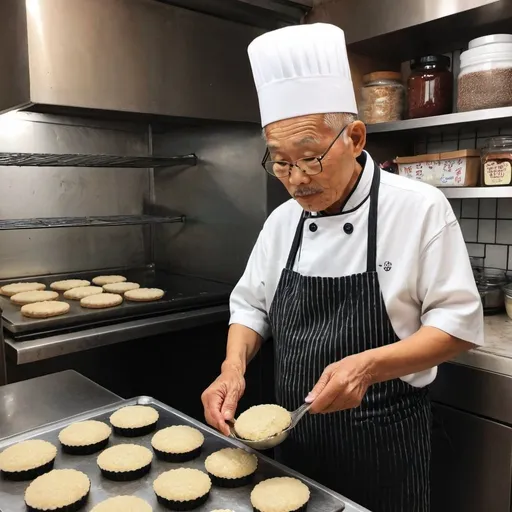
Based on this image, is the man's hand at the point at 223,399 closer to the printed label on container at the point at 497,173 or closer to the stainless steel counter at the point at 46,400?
the stainless steel counter at the point at 46,400

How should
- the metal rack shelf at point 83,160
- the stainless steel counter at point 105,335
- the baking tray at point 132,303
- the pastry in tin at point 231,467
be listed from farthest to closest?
1. the metal rack shelf at point 83,160
2. the baking tray at point 132,303
3. the stainless steel counter at point 105,335
4. the pastry in tin at point 231,467

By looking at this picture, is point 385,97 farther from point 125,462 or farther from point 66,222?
Answer: point 125,462

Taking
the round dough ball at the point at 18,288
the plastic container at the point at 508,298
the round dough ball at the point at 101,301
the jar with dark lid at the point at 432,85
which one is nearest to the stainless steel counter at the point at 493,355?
the plastic container at the point at 508,298

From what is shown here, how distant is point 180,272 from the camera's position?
2.79 metres

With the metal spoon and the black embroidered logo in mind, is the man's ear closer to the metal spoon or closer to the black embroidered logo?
the black embroidered logo

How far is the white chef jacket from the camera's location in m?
1.21

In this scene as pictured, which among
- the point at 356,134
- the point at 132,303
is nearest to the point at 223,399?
the point at 356,134

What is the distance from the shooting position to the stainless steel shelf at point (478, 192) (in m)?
1.87

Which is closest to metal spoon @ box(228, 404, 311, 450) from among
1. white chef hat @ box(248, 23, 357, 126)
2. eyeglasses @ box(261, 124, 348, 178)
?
eyeglasses @ box(261, 124, 348, 178)

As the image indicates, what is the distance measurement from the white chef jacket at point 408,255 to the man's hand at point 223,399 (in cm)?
33

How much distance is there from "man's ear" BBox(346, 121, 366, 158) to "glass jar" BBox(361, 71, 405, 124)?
104 centimetres

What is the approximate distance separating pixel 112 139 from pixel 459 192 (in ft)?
5.51

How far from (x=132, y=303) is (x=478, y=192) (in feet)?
4.44

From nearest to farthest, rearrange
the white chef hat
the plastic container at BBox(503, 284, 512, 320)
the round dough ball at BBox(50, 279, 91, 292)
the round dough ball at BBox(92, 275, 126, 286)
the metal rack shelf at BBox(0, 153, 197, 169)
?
the white chef hat
the plastic container at BBox(503, 284, 512, 320)
the metal rack shelf at BBox(0, 153, 197, 169)
the round dough ball at BBox(50, 279, 91, 292)
the round dough ball at BBox(92, 275, 126, 286)
